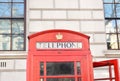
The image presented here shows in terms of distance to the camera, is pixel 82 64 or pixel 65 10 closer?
pixel 82 64

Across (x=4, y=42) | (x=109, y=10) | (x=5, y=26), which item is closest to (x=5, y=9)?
(x=5, y=26)

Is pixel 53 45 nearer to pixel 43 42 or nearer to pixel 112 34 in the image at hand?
pixel 43 42

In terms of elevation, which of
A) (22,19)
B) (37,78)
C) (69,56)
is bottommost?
(37,78)

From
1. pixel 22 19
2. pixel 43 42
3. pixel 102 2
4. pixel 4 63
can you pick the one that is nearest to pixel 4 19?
pixel 22 19

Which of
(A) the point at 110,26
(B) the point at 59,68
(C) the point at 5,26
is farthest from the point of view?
(A) the point at 110,26

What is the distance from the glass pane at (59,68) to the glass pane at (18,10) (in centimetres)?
383

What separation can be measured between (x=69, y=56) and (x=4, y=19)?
3951 mm

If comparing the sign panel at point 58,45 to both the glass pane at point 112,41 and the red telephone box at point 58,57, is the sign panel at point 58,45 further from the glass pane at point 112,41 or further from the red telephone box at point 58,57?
the glass pane at point 112,41

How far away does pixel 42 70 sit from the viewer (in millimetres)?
6887

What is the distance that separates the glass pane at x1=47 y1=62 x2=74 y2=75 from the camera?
6865 millimetres

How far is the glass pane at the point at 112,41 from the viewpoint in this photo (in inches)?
411

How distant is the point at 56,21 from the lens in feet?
33.4

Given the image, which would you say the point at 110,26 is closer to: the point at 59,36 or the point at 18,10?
the point at 18,10

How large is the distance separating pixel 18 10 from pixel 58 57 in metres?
3.90
